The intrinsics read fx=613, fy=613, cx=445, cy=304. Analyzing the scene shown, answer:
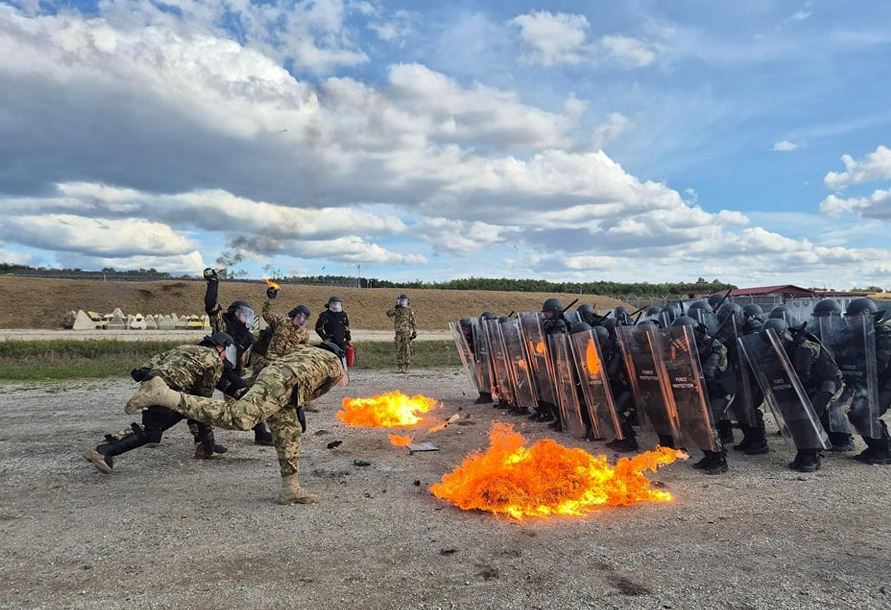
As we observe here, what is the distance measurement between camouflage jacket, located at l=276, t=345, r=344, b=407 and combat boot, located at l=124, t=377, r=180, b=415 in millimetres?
876

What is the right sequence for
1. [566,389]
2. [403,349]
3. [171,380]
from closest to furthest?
1. [171,380]
2. [566,389]
3. [403,349]

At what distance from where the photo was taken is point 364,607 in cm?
394

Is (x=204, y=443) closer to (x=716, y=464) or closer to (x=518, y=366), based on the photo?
(x=518, y=366)

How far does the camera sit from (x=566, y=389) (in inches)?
361

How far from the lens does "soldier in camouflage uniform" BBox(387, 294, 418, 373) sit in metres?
17.2

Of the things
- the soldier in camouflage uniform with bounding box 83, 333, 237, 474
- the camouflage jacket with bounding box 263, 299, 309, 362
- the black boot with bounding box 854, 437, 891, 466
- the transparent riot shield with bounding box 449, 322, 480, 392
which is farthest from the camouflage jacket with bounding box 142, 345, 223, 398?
the black boot with bounding box 854, 437, 891, 466

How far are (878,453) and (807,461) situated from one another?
1.08 meters

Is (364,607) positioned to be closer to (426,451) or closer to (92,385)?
(426,451)

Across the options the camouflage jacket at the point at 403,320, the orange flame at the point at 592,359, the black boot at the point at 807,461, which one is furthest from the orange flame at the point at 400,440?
the camouflage jacket at the point at 403,320

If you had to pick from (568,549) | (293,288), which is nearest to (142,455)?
(568,549)

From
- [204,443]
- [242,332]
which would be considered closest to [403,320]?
[242,332]

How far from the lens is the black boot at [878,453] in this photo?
24.6ft

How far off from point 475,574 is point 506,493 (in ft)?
4.68

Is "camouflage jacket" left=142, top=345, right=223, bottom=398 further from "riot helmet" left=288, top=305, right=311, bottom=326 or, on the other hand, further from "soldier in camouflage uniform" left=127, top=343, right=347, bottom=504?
"riot helmet" left=288, top=305, right=311, bottom=326
